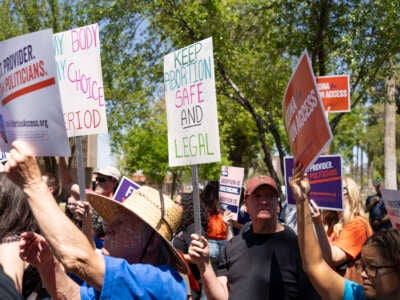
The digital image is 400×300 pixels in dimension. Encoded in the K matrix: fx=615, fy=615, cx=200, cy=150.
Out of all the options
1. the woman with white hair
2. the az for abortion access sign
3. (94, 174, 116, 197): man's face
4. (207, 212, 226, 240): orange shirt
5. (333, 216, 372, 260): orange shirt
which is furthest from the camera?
(207, 212, 226, 240): orange shirt

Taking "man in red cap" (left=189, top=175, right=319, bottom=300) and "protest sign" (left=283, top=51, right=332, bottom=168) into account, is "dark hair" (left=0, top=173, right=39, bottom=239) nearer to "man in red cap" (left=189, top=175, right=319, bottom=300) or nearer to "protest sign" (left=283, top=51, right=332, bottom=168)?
"man in red cap" (left=189, top=175, right=319, bottom=300)

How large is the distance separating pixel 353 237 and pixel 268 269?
3.61 feet

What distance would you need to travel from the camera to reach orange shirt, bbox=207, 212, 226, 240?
23.5 ft

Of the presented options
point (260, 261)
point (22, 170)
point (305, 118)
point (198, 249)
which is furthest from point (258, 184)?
point (22, 170)

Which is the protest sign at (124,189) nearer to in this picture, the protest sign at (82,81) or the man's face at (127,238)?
the protest sign at (82,81)

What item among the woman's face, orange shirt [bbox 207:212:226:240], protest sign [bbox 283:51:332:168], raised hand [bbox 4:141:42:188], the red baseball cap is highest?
protest sign [bbox 283:51:332:168]

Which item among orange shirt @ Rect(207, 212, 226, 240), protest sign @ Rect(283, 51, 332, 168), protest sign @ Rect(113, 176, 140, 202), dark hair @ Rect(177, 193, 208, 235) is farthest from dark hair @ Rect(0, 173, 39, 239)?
orange shirt @ Rect(207, 212, 226, 240)

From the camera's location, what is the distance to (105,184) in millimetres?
6844

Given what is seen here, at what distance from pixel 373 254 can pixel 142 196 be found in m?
1.19

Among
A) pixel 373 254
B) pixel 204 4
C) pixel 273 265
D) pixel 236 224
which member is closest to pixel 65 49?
pixel 273 265

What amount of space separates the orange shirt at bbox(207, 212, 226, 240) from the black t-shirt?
10.3ft

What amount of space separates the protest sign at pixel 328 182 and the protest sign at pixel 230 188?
7.84ft

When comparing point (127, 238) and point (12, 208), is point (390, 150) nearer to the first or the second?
point (127, 238)

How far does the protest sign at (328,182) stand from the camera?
493 centimetres
